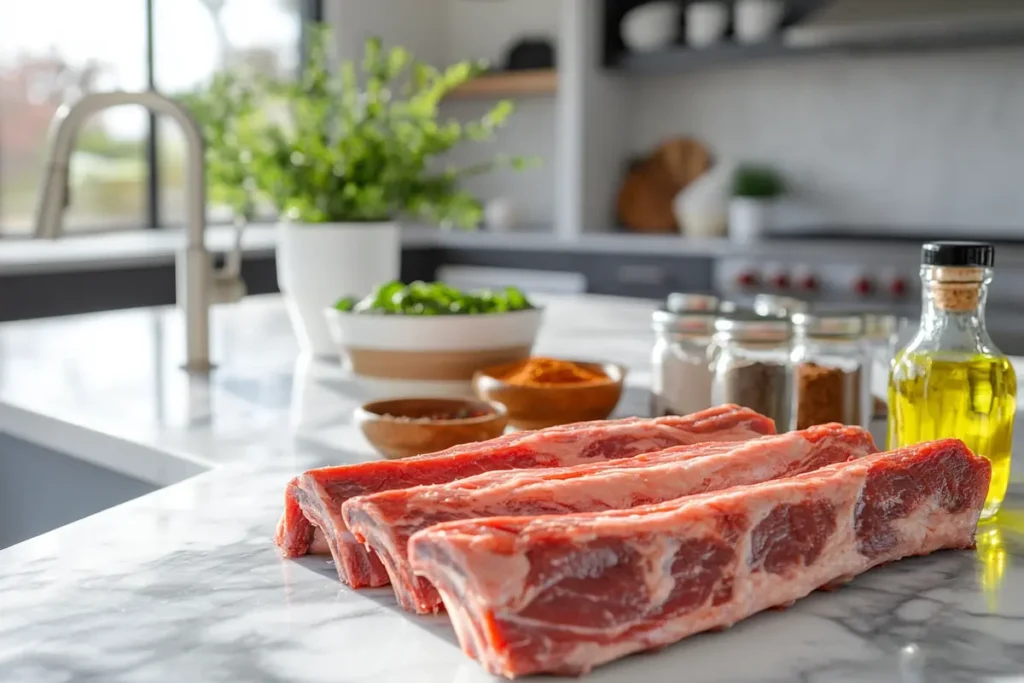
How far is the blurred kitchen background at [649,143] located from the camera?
3.75m

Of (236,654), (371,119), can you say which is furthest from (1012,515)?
(371,119)

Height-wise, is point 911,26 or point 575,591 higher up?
point 911,26

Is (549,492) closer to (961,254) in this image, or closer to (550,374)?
(961,254)

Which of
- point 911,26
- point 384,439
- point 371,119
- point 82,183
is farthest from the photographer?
point 82,183

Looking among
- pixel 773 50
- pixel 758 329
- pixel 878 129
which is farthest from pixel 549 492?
Answer: pixel 878 129

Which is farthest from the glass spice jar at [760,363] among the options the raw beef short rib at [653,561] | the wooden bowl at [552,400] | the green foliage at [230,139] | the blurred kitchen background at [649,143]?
the blurred kitchen background at [649,143]

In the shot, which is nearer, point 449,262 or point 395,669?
point 395,669

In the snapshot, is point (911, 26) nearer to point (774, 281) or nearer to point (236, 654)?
Answer: point (774, 281)

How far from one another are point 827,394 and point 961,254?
0.32 m

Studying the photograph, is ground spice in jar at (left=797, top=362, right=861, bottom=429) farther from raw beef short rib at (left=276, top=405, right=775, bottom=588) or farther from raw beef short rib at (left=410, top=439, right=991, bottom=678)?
raw beef short rib at (left=410, top=439, right=991, bottom=678)

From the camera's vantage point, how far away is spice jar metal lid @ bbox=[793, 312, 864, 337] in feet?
3.70

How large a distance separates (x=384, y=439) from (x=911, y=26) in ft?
10.9

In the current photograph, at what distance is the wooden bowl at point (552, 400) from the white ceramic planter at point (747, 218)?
3076 mm

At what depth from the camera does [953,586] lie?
2.49ft
